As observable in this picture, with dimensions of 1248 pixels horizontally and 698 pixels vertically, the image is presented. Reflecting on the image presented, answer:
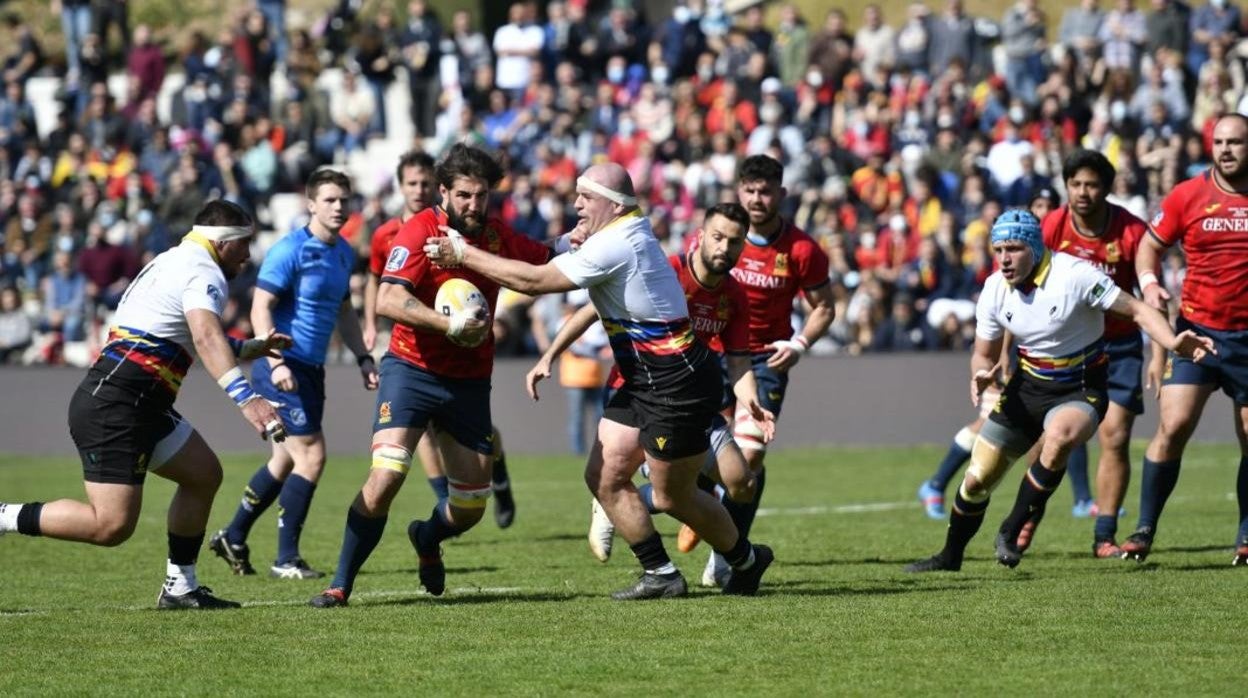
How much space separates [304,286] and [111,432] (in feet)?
9.39

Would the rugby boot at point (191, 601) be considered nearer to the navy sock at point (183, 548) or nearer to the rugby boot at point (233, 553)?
the navy sock at point (183, 548)

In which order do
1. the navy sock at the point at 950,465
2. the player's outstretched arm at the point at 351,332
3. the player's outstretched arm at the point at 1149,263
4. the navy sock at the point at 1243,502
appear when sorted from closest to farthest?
the navy sock at the point at 1243,502
the player's outstretched arm at the point at 1149,263
the player's outstretched arm at the point at 351,332
the navy sock at the point at 950,465

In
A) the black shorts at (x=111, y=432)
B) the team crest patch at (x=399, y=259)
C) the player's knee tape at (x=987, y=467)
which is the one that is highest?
the team crest patch at (x=399, y=259)

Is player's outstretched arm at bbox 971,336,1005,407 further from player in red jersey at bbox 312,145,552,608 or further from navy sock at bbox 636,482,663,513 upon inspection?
player in red jersey at bbox 312,145,552,608

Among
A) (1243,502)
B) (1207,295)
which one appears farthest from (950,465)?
(1207,295)

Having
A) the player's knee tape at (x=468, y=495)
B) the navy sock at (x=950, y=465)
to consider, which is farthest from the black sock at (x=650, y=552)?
the navy sock at (x=950, y=465)

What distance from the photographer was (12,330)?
85.9ft

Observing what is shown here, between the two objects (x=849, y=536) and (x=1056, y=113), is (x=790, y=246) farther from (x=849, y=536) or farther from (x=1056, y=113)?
(x=1056, y=113)

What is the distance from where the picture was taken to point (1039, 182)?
22484mm

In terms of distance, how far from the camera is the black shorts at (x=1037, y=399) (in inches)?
425

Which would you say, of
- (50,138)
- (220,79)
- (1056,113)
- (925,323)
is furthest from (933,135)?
(50,138)

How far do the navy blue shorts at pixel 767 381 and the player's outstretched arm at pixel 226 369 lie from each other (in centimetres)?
398

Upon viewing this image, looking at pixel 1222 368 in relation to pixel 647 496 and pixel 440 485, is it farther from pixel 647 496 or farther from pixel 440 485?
pixel 440 485

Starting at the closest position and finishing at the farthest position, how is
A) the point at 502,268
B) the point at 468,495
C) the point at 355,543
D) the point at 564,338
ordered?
the point at 502,268
the point at 355,543
the point at 468,495
the point at 564,338
